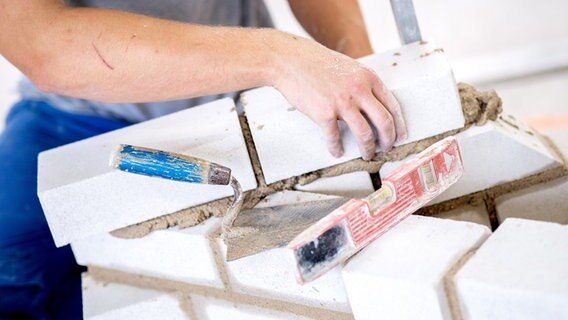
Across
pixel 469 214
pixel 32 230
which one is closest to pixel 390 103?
pixel 469 214

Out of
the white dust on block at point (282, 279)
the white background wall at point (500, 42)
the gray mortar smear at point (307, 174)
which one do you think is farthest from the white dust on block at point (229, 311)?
the white background wall at point (500, 42)

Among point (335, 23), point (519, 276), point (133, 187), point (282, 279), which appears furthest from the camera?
point (335, 23)

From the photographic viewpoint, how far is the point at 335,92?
158cm

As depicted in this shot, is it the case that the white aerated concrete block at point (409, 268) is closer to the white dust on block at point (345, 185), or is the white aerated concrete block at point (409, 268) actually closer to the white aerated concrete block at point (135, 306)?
the white dust on block at point (345, 185)

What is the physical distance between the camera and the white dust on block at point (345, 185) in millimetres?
1791

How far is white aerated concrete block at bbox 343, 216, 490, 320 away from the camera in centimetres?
137

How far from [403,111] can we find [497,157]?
0.24 m

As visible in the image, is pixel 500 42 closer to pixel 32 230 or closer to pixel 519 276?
pixel 32 230

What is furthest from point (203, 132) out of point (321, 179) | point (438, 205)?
point (438, 205)

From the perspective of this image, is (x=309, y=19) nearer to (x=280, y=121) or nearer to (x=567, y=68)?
(x=280, y=121)

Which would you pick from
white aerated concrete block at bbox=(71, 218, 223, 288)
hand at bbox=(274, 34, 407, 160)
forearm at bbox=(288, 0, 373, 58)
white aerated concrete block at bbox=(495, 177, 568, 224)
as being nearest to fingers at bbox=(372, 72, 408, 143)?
hand at bbox=(274, 34, 407, 160)

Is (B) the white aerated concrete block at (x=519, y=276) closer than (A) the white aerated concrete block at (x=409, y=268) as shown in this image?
Yes

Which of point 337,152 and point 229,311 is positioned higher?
point 337,152

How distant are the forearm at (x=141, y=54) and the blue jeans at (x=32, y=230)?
60 centimetres
